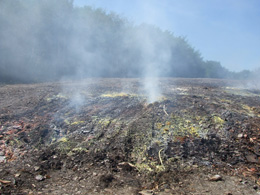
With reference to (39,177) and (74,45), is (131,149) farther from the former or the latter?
(74,45)

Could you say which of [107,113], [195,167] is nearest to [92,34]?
[107,113]

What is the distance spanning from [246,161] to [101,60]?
13536 millimetres

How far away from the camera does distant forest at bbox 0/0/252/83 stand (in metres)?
10.1

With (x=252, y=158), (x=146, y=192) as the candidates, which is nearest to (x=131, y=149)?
(x=146, y=192)

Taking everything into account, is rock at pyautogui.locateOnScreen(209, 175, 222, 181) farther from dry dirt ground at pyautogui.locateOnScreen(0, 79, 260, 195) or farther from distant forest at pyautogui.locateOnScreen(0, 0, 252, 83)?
distant forest at pyautogui.locateOnScreen(0, 0, 252, 83)

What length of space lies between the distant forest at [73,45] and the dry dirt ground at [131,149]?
255 inches

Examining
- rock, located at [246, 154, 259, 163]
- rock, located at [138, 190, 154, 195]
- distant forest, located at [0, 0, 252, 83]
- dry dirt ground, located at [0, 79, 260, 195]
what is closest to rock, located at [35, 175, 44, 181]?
dry dirt ground, located at [0, 79, 260, 195]

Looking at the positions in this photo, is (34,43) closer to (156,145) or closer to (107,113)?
→ (107,113)

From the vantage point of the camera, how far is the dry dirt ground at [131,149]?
208 cm

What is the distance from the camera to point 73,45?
527 inches

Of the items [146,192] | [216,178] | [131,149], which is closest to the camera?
[146,192]

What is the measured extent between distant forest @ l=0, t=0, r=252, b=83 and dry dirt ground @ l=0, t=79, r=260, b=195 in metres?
6.48

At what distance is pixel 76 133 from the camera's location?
319 cm

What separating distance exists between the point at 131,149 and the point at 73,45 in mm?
12305
